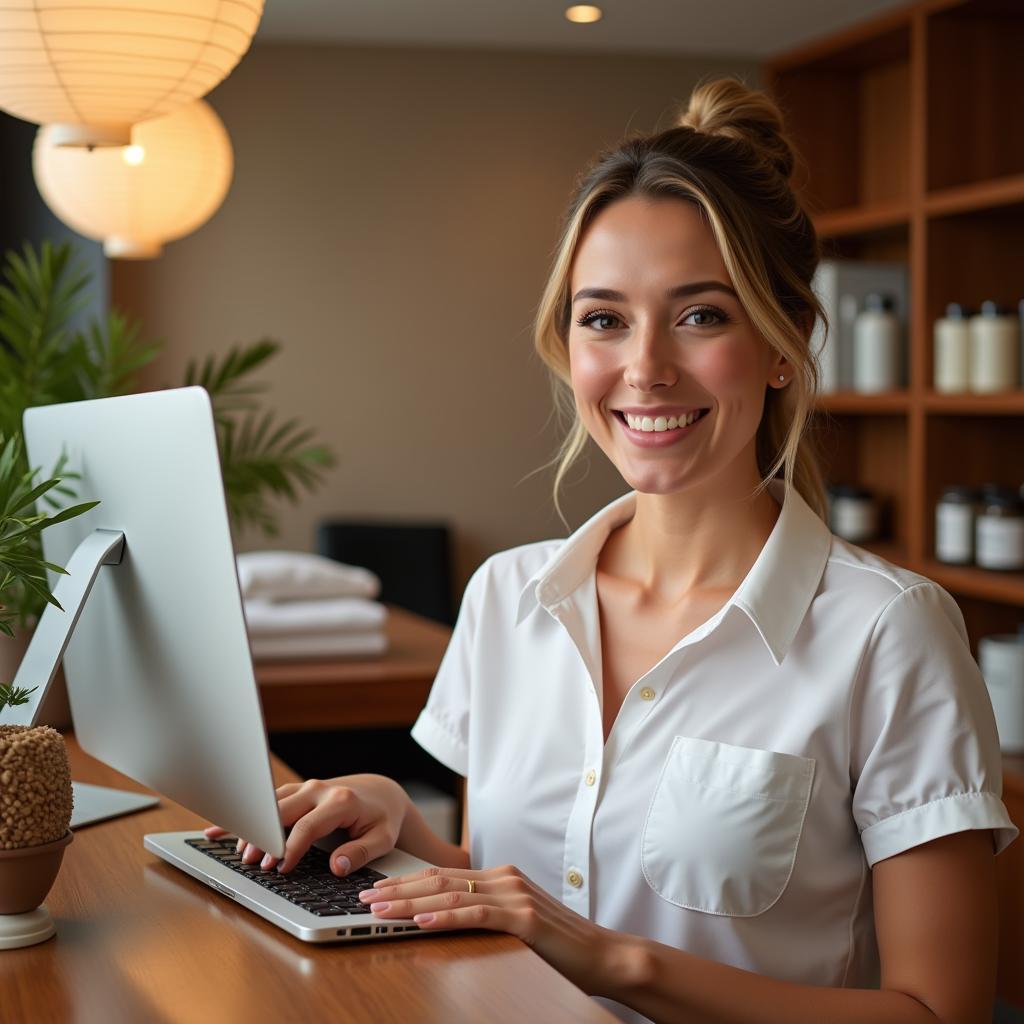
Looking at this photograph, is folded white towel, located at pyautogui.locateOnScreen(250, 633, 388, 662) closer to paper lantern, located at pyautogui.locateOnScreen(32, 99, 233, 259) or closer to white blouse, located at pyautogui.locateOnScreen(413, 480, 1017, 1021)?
paper lantern, located at pyautogui.locateOnScreen(32, 99, 233, 259)

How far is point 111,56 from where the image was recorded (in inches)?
66.1

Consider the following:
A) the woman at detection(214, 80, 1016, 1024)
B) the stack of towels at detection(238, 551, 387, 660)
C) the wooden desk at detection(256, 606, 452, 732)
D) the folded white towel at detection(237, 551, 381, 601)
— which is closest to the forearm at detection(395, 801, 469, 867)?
the woman at detection(214, 80, 1016, 1024)

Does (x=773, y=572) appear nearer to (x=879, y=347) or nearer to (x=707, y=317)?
(x=707, y=317)

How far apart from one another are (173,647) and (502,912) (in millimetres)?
348

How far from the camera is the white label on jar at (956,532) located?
3291mm

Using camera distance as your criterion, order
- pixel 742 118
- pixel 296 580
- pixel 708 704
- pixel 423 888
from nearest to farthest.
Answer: pixel 423 888
pixel 708 704
pixel 742 118
pixel 296 580

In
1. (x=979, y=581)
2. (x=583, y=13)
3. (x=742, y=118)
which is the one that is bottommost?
(x=979, y=581)

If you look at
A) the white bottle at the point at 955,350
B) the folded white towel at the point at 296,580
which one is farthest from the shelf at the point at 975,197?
the folded white towel at the point at 296,580

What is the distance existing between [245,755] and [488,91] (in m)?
3.83

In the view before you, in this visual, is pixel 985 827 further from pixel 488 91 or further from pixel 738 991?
pixel 488 91

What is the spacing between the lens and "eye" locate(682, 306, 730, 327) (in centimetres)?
141

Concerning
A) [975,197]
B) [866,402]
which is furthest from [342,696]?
[975,197]

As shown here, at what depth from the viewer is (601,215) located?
1.49 meters

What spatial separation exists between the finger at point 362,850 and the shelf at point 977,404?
7.26 ft
